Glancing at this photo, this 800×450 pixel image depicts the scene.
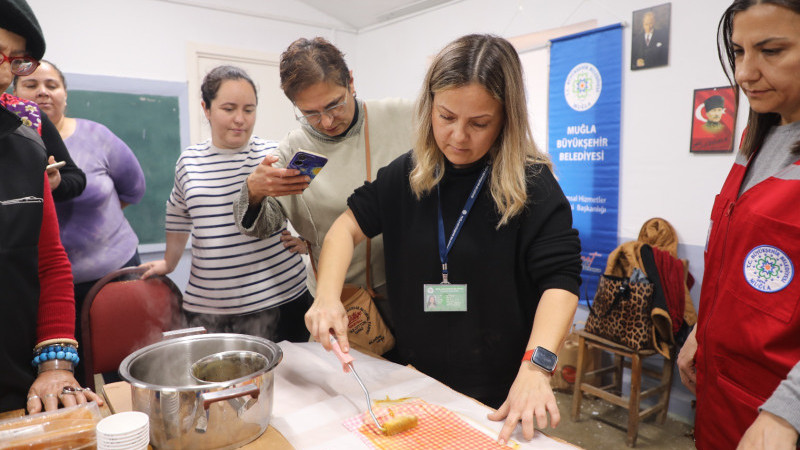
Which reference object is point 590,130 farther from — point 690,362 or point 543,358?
point 543,358

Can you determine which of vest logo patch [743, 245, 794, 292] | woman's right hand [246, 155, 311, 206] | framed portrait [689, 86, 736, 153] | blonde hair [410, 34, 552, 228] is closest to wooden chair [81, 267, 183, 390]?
woman's right hand [246, 155, 311, 206]

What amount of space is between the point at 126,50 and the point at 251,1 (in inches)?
47.4

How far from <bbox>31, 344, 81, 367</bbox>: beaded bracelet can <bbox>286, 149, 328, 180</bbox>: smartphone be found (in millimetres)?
699

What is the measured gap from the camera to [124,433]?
796 millimetres

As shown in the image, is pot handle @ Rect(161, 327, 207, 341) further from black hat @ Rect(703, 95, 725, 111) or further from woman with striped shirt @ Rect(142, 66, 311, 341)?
black hat @ Rect(703, 95, 725, 111)

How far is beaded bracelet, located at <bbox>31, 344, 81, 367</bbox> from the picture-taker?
1.18m

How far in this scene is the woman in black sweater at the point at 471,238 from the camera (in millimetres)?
1169

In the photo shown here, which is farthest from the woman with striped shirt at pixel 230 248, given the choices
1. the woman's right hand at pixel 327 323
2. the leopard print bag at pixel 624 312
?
the leopard print bag at pixel 624 312

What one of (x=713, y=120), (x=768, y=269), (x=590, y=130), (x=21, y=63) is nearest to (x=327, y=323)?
(x=21, y=63)

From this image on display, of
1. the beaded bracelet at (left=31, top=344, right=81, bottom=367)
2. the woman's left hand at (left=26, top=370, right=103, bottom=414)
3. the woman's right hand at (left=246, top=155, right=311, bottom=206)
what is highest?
the woman's right hand at (left=246, top=155, right=311, bottom=206)

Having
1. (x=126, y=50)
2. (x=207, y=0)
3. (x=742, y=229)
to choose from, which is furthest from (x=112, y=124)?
(x=742, y=229)

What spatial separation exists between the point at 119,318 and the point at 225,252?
1.39ft

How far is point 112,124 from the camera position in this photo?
402cm

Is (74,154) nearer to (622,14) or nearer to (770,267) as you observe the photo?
(770,267)
